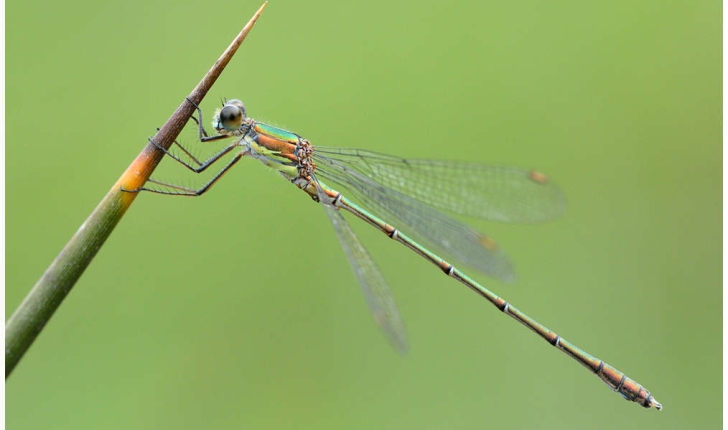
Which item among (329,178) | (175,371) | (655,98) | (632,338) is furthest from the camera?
(655,98)

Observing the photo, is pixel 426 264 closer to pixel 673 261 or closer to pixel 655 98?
pixel 673 261

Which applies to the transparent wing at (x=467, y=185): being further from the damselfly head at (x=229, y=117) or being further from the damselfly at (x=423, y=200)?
the damselfly head at (x=229, y=117)

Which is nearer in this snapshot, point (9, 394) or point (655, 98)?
point (9, 394)

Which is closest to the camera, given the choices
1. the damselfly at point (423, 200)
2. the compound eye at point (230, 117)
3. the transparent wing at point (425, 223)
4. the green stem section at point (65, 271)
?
the green stem section at point (65, 271)

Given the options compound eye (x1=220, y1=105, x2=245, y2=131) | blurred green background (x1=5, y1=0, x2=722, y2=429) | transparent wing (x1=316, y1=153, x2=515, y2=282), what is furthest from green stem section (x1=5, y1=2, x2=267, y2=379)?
blurred green background (x1=5, y1=0, x2=722, y2=429)

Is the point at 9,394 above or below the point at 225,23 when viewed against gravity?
below

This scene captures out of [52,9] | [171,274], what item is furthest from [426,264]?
[52,9]

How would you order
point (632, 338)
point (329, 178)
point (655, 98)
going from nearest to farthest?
point (329, 178) → point (632, 338) → point (655, 98)

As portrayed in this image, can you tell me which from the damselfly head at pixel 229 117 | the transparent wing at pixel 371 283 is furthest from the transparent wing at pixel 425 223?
the damselfly head at pixel 229 117
